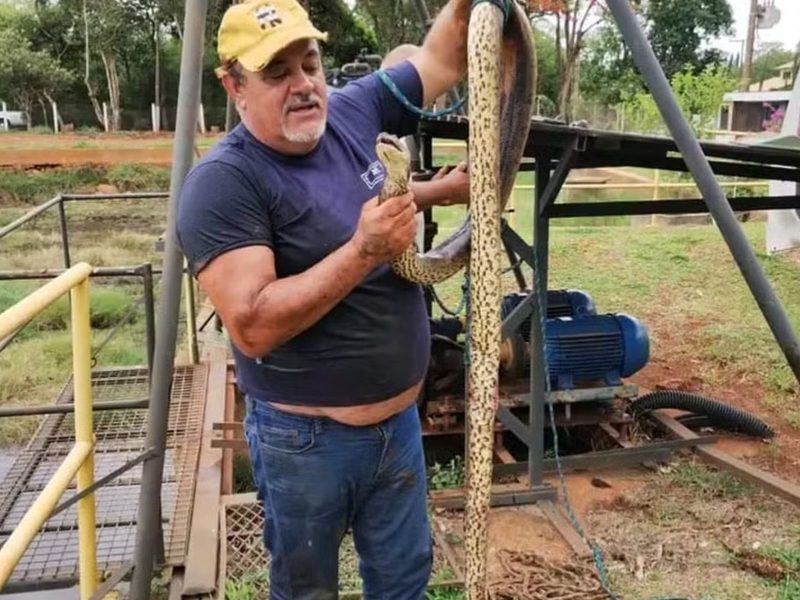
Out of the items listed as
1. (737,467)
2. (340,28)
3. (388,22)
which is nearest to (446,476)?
(737,467)

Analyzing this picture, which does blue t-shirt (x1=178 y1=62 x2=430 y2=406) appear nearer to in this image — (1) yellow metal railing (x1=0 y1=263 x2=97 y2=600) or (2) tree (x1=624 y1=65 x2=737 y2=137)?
(1) yellow metal railing (x1=0 y1=263 x2=97 y2=600)

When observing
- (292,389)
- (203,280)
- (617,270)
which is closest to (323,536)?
(292,389)

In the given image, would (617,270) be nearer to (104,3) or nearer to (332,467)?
(332,467)

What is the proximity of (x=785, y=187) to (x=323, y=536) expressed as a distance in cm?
889

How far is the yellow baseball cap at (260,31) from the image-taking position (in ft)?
6.51

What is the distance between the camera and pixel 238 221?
1942mm

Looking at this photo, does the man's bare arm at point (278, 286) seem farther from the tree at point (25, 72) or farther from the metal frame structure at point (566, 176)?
the tree at point (25, 72)

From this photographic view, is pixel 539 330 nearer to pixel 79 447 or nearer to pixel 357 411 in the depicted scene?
pixel 357 411

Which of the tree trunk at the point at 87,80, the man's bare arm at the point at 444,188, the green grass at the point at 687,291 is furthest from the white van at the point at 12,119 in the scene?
the man's bare arm at the point at 444,188

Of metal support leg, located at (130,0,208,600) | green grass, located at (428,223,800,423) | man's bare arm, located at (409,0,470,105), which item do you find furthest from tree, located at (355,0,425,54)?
man's bare arm, located at (409,0,470,105)

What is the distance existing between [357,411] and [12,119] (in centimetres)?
3491

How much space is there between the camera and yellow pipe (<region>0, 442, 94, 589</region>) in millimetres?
1892

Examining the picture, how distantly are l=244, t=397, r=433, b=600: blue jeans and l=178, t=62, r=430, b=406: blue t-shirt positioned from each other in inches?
4.1

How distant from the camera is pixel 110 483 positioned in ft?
12.8
